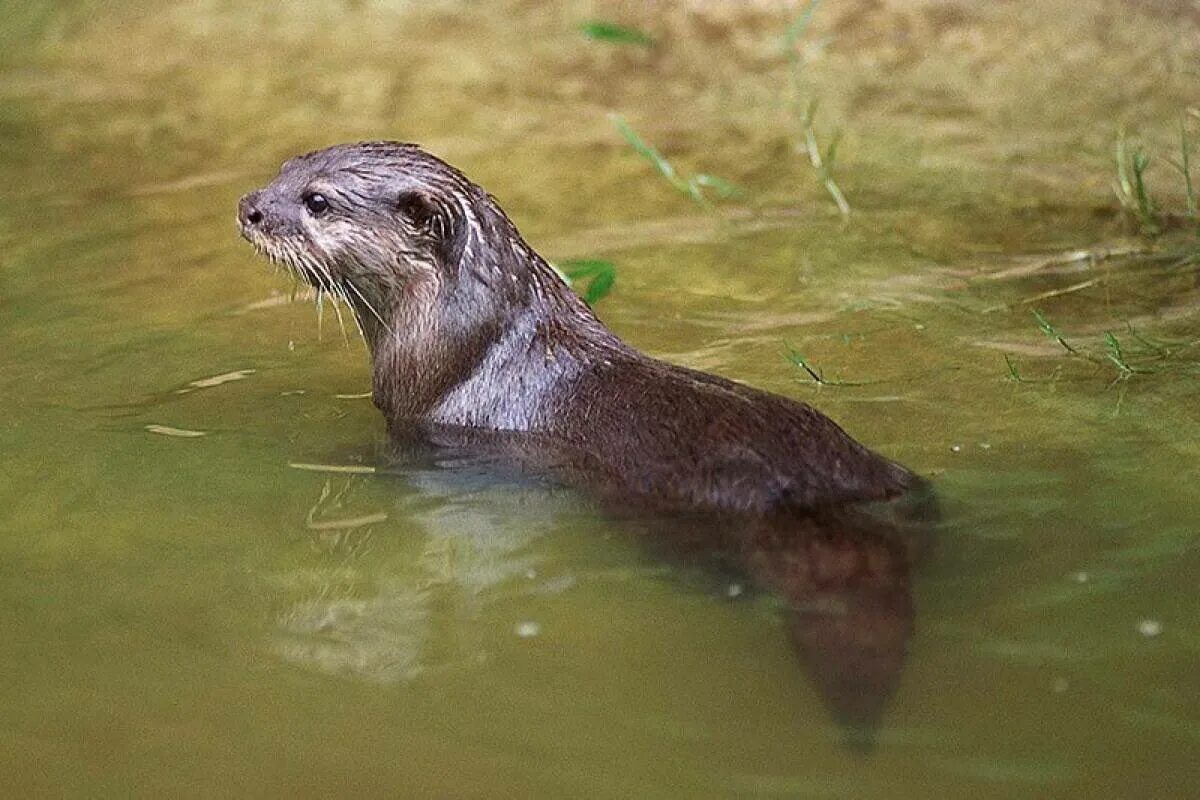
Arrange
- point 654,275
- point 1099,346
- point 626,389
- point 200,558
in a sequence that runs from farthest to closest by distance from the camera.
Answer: point 654,275 < point 1099,346 < point 626,389 < point 200,558

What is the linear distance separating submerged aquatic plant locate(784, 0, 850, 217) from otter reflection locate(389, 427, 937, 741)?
1993 mm

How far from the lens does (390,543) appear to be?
338 cm

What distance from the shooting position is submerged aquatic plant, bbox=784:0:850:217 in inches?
211

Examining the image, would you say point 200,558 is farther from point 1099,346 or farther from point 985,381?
point 1099,346

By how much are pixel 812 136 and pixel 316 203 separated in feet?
7.86

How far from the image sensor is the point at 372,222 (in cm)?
404

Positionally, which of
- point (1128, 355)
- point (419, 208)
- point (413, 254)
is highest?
point (419, 208)

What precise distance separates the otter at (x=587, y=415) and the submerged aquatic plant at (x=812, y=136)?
1570 millimetres

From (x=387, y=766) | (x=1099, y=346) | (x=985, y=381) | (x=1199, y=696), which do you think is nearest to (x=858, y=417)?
(x=985, y=381)

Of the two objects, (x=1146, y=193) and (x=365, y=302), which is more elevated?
(x=365, y=302)

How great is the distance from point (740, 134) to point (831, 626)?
3669mm

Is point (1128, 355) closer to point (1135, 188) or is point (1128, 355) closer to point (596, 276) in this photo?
point (1135, 188)

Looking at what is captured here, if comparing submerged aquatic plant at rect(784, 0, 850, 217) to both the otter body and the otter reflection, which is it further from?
the otter reflection

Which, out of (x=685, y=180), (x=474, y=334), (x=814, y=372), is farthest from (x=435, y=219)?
(x=685, y=180)
